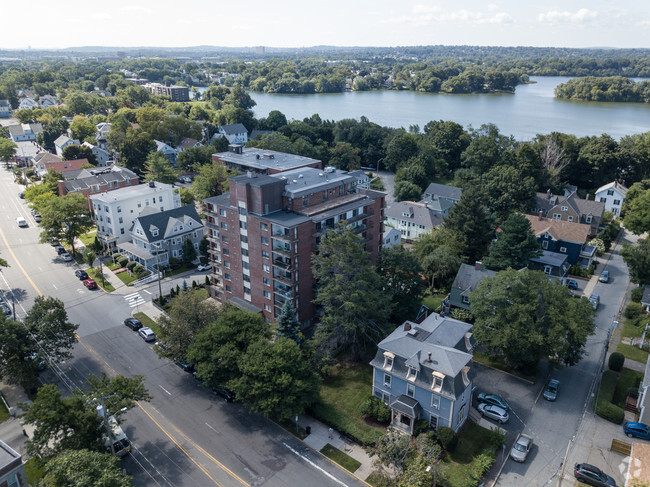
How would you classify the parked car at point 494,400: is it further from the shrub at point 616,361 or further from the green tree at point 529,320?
the shrub at point 616,361

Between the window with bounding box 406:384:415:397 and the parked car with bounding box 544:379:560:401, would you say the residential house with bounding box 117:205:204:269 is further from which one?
the parked car with bounding box 544:379:560:401

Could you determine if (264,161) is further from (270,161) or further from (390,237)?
(390,237)

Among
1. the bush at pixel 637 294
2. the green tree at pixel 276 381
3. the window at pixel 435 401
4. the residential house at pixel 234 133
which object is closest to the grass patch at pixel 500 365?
the window at pixel 435 401

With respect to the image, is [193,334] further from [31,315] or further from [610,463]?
[610,463]

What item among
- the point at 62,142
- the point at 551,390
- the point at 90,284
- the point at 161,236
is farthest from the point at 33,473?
the point at 62,142

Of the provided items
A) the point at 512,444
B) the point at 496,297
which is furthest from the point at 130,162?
the point at 512,444
